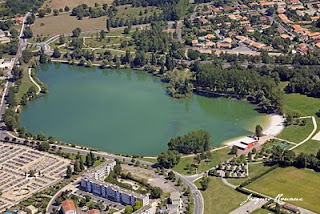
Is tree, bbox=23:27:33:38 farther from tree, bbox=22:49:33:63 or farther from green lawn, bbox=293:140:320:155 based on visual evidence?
green lawn, bbox=293:140:320:155

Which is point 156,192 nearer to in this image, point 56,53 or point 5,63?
point 5,63

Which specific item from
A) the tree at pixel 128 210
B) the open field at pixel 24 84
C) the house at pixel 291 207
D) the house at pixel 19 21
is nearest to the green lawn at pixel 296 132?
the house at pixel 291 207

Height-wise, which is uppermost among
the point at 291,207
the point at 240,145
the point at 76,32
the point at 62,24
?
the point at 62,24

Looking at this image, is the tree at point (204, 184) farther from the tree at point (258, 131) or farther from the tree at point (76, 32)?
the tree at point (76, 32)

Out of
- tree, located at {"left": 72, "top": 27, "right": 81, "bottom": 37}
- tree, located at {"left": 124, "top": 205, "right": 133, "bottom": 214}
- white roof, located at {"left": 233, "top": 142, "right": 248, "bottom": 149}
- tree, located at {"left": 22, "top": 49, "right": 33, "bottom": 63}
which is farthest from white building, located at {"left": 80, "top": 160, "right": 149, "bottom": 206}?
tree, located at {"left": 72, "top": 27, "right": 81, "bottom": 37}

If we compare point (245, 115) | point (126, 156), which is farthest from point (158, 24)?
point (126, 156)

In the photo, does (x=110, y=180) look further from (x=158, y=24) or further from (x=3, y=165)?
(x=158, y=24)

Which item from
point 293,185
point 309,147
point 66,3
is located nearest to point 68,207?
point 293,185
